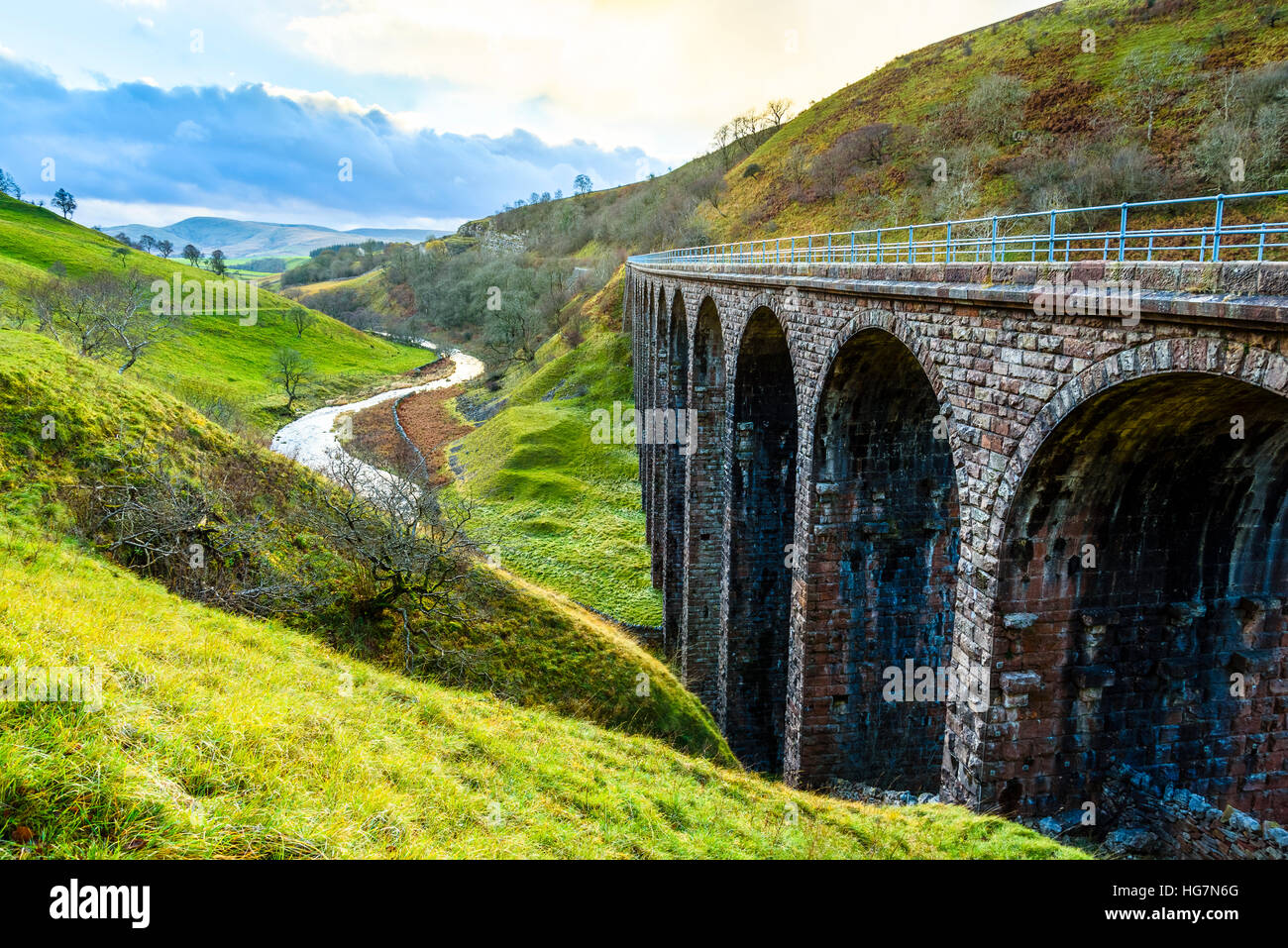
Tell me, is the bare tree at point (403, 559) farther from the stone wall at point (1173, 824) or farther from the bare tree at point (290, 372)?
the bare tree at point (290, 372)

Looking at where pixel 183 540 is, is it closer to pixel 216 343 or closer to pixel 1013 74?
pixel 1013 74

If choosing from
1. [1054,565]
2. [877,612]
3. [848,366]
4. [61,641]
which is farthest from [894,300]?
[61,641]

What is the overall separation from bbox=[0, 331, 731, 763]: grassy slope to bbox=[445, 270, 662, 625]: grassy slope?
11592 millimetres

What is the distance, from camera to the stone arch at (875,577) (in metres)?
15.1

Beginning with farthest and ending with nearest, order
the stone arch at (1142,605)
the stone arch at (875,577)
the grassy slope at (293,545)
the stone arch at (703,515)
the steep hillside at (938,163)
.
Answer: the steep hillside at (938,163) < the stone arch at (703,515) < the stone arch at (875,577) < the grassy slope at (293,545) < the stone arch at (1142,605)

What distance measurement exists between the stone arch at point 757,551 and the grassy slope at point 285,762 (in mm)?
8637

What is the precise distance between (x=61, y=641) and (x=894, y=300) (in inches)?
455

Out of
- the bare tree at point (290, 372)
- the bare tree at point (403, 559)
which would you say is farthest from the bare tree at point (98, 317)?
the bare tree at point (403, 559)

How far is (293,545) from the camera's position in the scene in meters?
15.7

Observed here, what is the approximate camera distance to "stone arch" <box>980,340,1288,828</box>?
9055mm

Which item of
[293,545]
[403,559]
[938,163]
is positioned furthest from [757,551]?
[938,163]

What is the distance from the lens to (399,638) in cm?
1438

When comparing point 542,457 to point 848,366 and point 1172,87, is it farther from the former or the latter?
point 1172,87

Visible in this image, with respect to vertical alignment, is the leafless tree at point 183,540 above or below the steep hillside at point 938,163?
below
